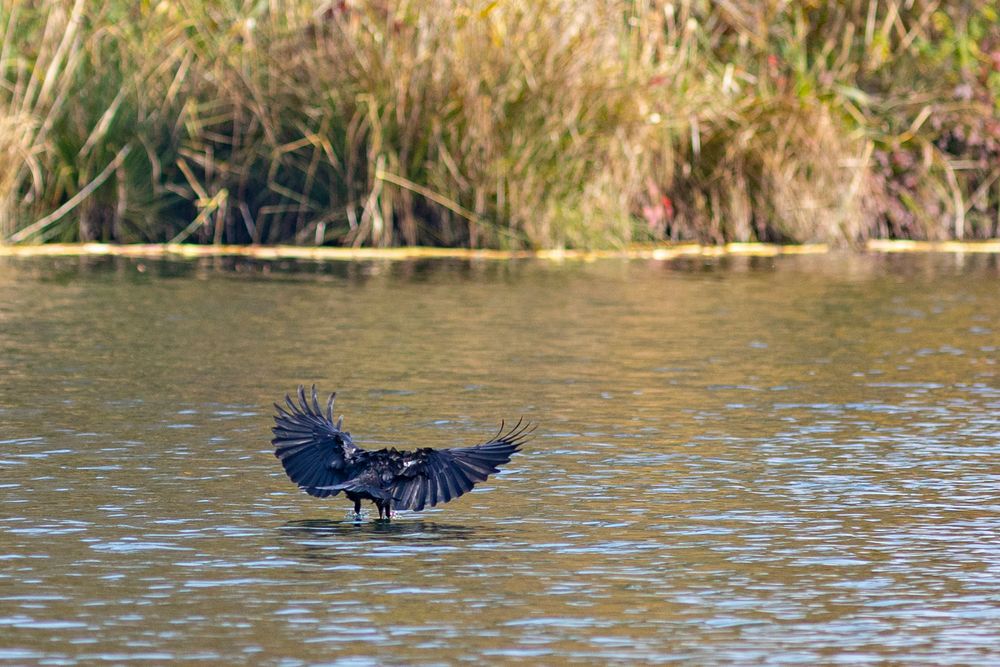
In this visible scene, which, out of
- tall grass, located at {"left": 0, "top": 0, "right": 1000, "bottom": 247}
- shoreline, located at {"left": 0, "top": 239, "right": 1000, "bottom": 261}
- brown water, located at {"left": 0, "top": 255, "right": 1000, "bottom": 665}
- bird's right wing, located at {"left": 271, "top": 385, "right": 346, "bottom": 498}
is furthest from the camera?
tall grass, located at {"left": 0, "top": 0, "right": 1000, "bottom": 247}

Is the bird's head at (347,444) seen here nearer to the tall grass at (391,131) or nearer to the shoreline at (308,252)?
the shoreline at (308,252)

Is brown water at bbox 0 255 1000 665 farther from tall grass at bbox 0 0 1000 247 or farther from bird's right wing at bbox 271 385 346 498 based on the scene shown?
tall grass at bbox 0 0 1000 247

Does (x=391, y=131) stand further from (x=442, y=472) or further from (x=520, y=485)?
(x=442, y=472)

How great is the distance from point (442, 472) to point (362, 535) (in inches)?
11.7

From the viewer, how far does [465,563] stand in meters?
5.96

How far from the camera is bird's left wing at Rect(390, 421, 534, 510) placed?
6383 millimetres

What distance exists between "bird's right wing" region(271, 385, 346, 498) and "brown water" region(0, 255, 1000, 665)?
0.16m

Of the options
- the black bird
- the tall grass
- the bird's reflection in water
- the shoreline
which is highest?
the tall grass

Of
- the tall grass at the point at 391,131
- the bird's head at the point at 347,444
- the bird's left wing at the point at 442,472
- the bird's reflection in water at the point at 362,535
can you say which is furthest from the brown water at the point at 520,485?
the tall grass at the point at 391,131

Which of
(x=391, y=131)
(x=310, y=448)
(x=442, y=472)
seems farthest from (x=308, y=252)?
(x=442, y=472)

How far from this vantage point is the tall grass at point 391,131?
18281 mm

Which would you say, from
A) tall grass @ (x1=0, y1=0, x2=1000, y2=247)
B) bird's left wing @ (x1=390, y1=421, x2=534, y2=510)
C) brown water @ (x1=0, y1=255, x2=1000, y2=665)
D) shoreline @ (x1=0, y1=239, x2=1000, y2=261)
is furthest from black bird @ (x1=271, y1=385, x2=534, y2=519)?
tall grass @ (x1=0, y1=0, x2=1000, y2=247)

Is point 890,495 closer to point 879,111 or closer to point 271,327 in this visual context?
point 271,327

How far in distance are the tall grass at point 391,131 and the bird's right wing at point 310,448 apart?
11.4 metres
